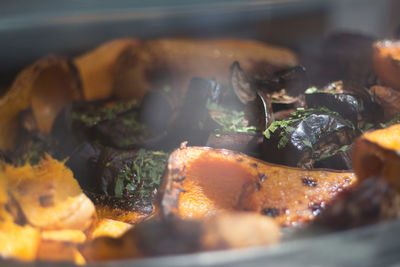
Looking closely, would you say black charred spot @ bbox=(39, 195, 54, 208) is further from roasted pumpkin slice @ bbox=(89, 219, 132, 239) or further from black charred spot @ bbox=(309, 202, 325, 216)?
black charred spot @ bbox=(309, 202, 325, 216)

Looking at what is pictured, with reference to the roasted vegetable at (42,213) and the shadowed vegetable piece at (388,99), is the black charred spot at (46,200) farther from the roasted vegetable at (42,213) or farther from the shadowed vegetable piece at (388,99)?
the shadowed vegetable piece at (388,99)

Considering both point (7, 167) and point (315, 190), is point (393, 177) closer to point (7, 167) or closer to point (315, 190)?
point (315, 190)

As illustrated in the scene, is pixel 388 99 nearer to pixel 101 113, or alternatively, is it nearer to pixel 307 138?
pixel 307 138

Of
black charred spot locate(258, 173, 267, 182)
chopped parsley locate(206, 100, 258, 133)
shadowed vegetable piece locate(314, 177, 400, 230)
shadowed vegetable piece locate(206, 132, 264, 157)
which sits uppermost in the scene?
shadowed vegetable piece locate(314, 177, 400, 230)

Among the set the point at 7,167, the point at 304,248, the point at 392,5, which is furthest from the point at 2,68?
the point at 392,5

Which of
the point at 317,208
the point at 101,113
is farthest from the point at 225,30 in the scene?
the point at 317,208

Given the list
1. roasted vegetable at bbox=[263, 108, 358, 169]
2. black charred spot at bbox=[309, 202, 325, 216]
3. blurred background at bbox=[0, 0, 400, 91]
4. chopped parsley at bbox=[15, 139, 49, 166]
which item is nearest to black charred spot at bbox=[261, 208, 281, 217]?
black charred spot at bbox=[309, 202, 325, 216]
